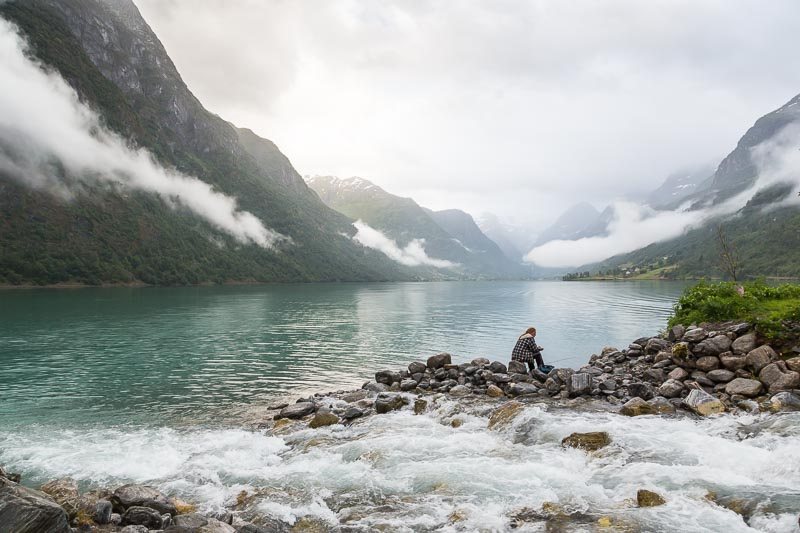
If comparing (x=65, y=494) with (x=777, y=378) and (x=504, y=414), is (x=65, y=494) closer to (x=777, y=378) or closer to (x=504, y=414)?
(x=504, y=414)

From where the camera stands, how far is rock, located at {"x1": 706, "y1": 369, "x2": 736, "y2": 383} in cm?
2317

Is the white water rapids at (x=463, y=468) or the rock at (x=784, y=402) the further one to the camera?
the rock at (x=784, y=402)

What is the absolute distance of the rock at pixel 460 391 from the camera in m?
26.3

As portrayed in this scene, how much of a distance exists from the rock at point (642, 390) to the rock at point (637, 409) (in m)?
2.00

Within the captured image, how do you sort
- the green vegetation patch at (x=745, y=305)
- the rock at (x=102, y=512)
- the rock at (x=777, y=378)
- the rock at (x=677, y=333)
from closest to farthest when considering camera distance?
the rock at (x=102, y=512)
the rock at (x=777, y=378)
the green vegetation patch at (x=745, y=305)
the rock at (x=677, y=333)

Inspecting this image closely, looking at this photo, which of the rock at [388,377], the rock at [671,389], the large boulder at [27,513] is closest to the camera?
the large boulder at [27,513]

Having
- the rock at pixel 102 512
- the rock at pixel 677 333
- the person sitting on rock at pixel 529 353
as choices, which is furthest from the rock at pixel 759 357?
the rock at pixel 102 512

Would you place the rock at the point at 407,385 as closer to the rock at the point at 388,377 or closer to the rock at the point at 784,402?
the rock at the point at 388,377

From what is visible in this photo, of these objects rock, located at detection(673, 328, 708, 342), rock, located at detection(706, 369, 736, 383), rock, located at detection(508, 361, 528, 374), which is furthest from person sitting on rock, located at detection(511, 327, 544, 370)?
rock, located at detection(706, 369, 736, 383)

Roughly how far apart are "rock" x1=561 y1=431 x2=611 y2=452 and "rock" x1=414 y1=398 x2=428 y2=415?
8230 millimetres

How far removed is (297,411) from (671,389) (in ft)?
63.1

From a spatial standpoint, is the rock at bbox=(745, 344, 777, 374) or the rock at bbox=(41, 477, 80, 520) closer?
the rock at bbox=(41, 477, 80, 520)

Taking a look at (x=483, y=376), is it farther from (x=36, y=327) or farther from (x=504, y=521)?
(x=36, y=327)

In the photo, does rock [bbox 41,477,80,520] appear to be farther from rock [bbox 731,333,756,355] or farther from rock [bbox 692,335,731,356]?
rock [bbox 731,333,756,355]
